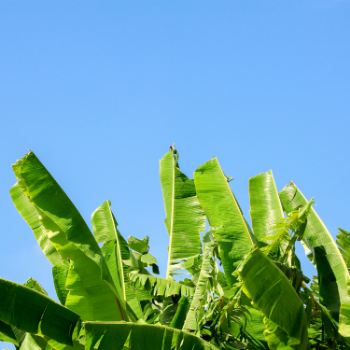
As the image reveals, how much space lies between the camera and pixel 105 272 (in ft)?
17.8

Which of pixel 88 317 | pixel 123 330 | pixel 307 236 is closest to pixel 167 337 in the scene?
pixel 123 330

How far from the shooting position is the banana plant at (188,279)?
457 centimetres

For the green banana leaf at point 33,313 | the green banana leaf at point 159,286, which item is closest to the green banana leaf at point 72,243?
the green banana leaf at point 159,286

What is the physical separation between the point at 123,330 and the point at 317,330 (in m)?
3.32

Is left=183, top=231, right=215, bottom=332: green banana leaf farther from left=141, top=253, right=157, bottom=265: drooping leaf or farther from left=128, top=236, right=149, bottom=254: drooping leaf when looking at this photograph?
left=128, top=236, right=149, bottom=254: drooping leaf

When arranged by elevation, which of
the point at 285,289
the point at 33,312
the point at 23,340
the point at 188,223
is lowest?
the point at 23,340

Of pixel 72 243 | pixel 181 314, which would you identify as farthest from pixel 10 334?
pixel 181 314

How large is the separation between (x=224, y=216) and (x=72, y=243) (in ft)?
7.38

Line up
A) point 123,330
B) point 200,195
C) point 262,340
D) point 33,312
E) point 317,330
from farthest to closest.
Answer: point 200,195
point 317,330
point 262,340
point 33,312
point 123,330

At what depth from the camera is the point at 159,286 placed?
5.77 metres

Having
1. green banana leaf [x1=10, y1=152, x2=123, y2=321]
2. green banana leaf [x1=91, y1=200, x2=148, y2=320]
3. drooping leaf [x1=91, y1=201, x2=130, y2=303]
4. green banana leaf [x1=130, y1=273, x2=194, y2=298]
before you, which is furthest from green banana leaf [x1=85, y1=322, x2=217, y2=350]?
drooping leaf [x1=91, y1=201, x2=130, y2=303]

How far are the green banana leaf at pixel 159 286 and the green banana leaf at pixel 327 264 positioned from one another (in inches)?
73.9

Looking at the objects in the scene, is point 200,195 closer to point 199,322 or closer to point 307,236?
point 307,236

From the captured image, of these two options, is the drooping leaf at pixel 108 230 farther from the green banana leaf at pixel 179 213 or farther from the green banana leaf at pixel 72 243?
the green banana leaf at pixel 179 213
